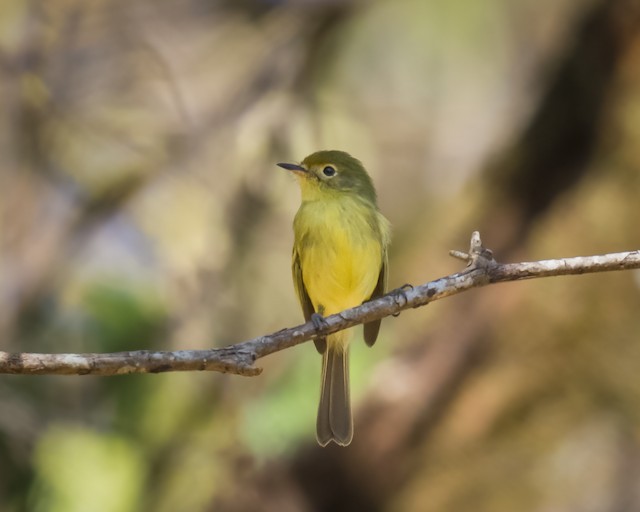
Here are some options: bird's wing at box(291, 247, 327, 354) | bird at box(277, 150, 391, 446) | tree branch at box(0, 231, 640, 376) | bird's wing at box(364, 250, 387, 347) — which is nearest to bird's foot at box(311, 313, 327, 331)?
tree branch at box(0, 231, 640, 376)

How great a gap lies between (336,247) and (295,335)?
1.09 metres

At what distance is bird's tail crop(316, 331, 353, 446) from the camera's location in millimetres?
3791

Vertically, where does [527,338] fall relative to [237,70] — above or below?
below

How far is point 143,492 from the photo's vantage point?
5027 millimetres

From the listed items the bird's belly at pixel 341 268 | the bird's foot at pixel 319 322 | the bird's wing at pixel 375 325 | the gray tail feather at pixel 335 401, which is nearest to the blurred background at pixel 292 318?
the gray tail feather at pixel 335 401

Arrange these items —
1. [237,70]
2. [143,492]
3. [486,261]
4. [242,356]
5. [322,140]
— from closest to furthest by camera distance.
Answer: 1. [242,356]
2. [486,261]
3. [143,492]
4. [322,140]
5. [237,70]

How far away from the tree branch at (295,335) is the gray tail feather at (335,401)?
32.5 inches

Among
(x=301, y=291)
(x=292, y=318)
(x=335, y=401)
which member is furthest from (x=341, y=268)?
(x=292, y=318)

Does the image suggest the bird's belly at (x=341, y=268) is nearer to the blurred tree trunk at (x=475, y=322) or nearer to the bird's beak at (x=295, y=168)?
the bird's beak at (x=295, y=168)

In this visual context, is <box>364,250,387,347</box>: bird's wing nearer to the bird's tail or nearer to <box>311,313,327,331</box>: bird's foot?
the bird's tail

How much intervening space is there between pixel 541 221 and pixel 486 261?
103 inches

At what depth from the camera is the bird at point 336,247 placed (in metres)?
3.77

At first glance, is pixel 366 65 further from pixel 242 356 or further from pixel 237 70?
pixel 242 356

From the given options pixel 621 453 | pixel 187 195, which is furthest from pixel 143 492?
pixel 621 453
